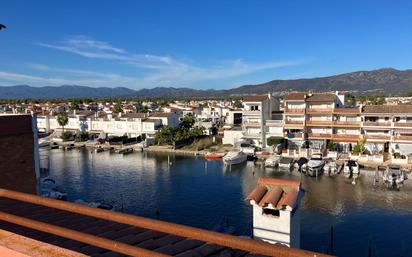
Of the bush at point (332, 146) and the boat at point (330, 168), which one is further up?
the bush at point (332, 146)

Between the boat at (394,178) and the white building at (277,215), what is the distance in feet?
80.6

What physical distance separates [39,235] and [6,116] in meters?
8.11

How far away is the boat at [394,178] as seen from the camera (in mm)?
34188

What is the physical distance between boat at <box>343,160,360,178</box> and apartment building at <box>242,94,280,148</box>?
15035 mm

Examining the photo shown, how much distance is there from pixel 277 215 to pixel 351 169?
2878cm

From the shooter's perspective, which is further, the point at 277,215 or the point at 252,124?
the point at 252,124

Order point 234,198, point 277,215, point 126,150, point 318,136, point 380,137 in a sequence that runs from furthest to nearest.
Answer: point 126,150
point 318,136
point 380,137
point 234,198
point 277,215

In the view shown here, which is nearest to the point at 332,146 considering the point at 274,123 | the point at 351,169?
the point at 351,169

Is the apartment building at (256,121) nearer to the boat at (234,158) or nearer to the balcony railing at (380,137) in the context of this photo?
the boat at (234,158)

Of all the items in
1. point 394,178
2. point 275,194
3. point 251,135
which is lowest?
point 394,178

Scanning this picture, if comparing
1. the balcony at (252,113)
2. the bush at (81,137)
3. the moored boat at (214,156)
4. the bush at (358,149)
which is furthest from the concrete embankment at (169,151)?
the bush at (358,149)

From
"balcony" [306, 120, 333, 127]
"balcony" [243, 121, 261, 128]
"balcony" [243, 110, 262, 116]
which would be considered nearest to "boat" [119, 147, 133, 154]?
"balcony" [243, 121, 261, 128]

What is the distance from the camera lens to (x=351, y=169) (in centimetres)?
3894

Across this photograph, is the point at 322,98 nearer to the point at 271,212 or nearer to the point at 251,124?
the point at 251,124
